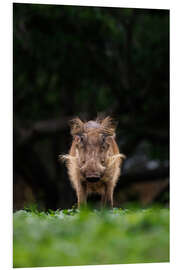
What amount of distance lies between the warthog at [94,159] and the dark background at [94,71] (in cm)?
444

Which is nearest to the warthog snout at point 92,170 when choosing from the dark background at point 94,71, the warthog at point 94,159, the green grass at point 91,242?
the warthog at point 94,159

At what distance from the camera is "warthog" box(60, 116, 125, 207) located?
5.23m

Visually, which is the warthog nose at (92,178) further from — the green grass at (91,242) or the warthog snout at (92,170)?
the green grass at (91,242)

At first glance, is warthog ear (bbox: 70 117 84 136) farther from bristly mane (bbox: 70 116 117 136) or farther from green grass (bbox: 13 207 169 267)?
green grass (bbox: 13 207 169 267)

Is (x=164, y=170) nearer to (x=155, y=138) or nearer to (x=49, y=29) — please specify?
(x=155, y=138)

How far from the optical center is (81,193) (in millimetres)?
5598

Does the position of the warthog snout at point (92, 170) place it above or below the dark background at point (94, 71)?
below

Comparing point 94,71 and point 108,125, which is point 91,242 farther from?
point 94,71

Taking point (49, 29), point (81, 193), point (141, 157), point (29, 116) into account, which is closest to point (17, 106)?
point (29, 116)

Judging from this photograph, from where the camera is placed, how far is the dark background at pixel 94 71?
10836mm

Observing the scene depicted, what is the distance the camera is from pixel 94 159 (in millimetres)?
Answer: 5227

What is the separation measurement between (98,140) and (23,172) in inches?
316

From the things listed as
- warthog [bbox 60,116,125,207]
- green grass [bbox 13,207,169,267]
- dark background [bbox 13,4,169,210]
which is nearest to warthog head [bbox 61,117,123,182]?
warthog [bbox 60,116,125,207]

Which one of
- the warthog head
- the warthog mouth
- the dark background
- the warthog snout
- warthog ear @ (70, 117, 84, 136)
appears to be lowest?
the warthog mouth
